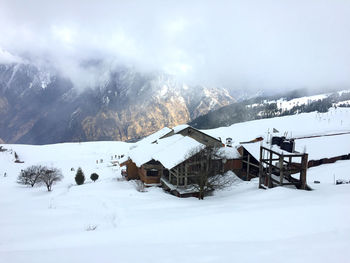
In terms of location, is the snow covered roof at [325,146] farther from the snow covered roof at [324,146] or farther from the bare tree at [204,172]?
the bare tree at [204,172]

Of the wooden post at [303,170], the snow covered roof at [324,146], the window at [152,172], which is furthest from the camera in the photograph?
the snow covered roof at [324,146]

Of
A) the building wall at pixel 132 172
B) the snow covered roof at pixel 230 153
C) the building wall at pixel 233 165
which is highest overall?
the snow covered roof at pixel 230 153

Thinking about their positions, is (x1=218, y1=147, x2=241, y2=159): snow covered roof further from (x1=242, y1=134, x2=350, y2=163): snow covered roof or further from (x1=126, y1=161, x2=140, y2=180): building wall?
(x1=126, y1=161, x2=140, y2=180): building wall

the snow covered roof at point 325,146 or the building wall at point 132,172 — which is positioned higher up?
the snow covered roof at point 325,146

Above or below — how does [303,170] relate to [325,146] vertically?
below

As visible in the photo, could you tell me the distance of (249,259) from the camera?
14.6 ft

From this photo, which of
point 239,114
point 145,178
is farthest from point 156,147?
point 239,114

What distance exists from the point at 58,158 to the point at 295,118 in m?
122

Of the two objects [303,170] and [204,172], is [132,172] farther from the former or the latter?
[303,170]

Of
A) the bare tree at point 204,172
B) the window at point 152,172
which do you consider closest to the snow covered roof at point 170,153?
the bare tree at point 204,172

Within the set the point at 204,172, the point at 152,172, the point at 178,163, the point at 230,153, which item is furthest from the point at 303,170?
the point at 152,172

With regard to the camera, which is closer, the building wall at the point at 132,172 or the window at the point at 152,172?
the window at the point at 152,172

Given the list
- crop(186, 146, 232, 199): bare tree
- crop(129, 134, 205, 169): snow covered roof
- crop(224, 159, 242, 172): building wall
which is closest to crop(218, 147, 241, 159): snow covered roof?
crop(224, 159, 242, 172): building wall

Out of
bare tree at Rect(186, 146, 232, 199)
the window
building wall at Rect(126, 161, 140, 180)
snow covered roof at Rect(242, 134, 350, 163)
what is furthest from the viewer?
snow covered roof at Rect(242, 134, 350, 163)
